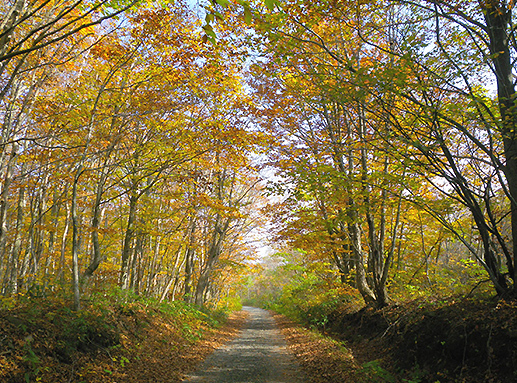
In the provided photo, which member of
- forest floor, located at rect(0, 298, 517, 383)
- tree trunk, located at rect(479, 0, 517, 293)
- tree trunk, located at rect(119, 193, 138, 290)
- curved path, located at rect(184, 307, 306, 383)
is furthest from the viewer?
tree trunk, located at rect(119, 193, 138, 290)

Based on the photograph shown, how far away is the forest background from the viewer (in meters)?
5.15

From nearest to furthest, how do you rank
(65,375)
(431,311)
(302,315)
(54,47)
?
1. (65,375)
2. (431,311)
3. (54,47)
4. (302,315)

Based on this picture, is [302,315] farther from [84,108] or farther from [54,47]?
[54,47]

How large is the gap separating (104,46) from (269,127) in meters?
6.13

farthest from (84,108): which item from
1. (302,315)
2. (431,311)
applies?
(302,315)

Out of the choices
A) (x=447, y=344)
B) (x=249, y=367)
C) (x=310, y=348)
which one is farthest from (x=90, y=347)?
(x=447, y=344)

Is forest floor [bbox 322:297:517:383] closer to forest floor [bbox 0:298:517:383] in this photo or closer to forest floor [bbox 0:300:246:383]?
forest floor [bbox 0:298:517:383]

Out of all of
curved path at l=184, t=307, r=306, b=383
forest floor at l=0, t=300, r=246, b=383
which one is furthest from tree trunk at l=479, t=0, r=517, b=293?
forest floor at l=0, t=300, r=246, b=383

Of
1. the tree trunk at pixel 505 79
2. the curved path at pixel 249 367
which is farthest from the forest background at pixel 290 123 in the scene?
the curved path at pixel 249 367

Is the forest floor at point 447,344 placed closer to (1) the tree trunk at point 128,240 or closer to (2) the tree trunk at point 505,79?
(2) the tree trunk at point 505,79

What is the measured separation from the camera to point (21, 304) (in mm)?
5910

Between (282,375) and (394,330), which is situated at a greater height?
(394,330)

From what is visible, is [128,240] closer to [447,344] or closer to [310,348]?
[310,348]

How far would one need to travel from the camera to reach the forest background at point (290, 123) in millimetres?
5148
